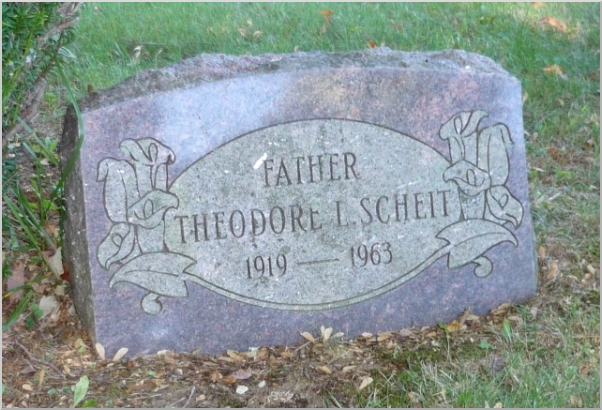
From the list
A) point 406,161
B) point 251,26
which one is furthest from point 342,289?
point 251,26

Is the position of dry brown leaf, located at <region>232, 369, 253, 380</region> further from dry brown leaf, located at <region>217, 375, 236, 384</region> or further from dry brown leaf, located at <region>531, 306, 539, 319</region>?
dry brown leaf, located at <region>531, 306, 539, 319</region>

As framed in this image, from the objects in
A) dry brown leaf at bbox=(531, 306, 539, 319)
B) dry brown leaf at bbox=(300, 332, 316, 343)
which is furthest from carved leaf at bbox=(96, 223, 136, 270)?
dry brown leaf at bbox=(531, 306, 539, 319)

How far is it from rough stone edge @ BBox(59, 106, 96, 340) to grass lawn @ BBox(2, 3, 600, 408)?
142 millimetres

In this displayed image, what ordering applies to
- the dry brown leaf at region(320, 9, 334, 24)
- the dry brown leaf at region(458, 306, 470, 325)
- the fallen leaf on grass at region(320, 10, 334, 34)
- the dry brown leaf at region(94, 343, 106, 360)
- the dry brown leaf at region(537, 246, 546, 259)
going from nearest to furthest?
the dry brown leaf at region(94, 343, 106, 360) < the dry brown leaf at region(458, 306, 470, 325) < the dry brown leaf at region(537, 246, 546, 259) < the fallen leaf on grass at region(320, 10, 334, 34) < the dry brown leaf at region(320, 9, 334, 24)

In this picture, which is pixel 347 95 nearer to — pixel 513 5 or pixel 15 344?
pixel 15 344

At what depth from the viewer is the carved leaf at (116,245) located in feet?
9.45

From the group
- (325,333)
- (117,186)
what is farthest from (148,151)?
(325,333)

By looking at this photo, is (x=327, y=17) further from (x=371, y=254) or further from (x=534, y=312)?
(x=534, y=312)

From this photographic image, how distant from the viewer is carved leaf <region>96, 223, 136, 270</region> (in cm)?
288

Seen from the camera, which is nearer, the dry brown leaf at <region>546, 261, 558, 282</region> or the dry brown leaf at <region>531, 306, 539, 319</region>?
the dry brown leaf at <region>531, 306, 539, 319</region>

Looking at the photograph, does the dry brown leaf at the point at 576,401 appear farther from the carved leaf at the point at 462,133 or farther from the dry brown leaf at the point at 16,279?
the dry brown leaf at the point at 16,279

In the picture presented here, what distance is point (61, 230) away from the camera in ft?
10.8

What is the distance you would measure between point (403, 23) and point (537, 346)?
3044 millimetres

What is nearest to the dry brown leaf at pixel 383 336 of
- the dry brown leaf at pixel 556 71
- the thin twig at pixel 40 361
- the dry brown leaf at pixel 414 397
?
the dry brown leaf at pixel 414 397
